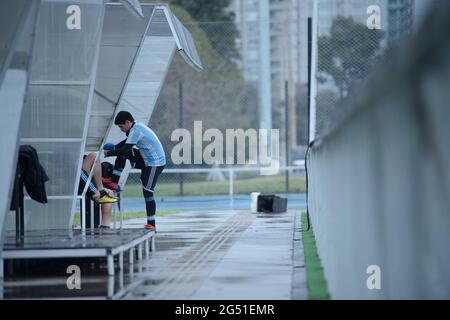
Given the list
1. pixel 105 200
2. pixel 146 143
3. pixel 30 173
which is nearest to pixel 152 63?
pixel 146 143

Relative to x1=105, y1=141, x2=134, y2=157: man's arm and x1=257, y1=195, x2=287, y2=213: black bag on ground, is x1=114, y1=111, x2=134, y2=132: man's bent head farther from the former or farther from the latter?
x1=257, y1=195, x2=287, y2=213: black bag on ground

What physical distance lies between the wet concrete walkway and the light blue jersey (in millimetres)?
1121

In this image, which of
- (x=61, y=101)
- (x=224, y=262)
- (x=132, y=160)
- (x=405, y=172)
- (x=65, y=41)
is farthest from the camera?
(x=132, y=160)

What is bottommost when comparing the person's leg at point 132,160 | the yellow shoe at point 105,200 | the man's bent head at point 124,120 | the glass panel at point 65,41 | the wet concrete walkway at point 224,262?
the wet concrete walkway at point 224,262

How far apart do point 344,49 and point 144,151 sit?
6005 mm

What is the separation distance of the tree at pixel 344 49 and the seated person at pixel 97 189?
503 cm

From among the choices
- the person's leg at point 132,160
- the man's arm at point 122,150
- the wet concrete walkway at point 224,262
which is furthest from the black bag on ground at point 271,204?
the man's arm at point 122,150

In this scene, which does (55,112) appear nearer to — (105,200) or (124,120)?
(124,120)

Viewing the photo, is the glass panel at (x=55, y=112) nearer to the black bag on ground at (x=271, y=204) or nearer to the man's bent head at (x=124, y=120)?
the man's bent head at (x=124, y=120)

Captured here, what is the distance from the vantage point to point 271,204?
23.3m

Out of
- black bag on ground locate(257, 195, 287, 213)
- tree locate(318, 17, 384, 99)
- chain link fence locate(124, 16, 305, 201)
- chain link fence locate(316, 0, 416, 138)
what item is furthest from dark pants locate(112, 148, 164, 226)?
chain link fence locate(124, 16, 305, 201)

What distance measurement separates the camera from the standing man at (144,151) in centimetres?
1475
